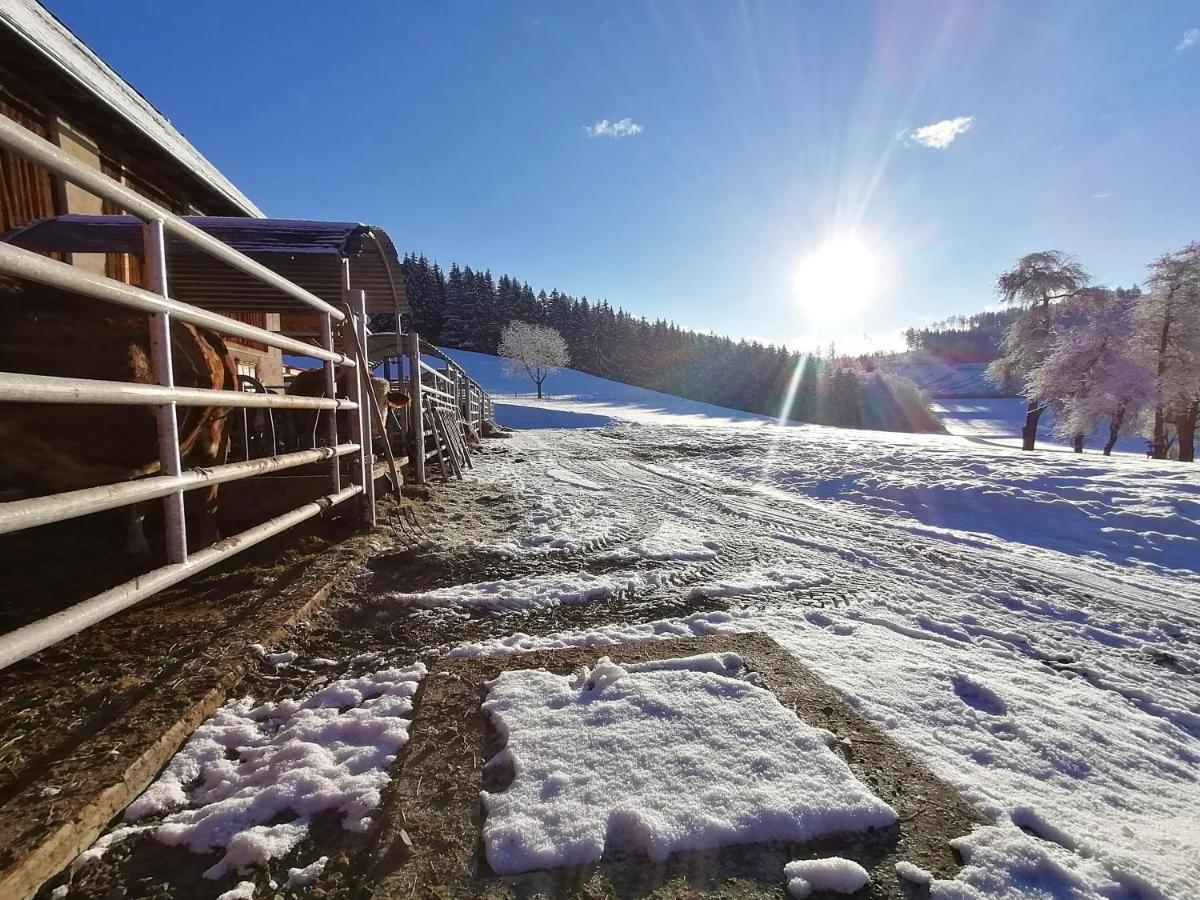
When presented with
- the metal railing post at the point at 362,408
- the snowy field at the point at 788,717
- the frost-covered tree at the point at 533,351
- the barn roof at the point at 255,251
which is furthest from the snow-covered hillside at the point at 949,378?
the metal railing post at the point at 362,408

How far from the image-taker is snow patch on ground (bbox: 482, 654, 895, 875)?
1291 mm

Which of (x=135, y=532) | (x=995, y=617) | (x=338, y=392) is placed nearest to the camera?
(x=135, y=532)

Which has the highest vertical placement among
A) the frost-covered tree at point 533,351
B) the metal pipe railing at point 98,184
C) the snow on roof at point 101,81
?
the frost-covered tree at point 533,351

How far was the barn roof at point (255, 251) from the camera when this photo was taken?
4211 mm

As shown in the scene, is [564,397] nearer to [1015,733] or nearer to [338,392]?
[338,392]

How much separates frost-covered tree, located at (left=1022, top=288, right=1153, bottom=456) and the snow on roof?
27.1 meters

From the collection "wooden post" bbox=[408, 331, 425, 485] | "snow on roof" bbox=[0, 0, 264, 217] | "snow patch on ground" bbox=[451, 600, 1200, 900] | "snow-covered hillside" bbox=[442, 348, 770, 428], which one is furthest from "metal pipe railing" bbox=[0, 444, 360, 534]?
"snow-covered hillside" bbox=[442, 348, 770, 428]

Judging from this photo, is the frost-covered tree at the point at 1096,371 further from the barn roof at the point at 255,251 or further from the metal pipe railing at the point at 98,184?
the metal pipe railing at the point at 98,184

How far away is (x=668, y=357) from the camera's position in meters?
70.5

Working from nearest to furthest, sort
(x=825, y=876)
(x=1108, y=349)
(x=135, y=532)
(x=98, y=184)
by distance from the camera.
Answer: (x=825, y=876) < (x=98, y=184) < (x=135, y=532) < (x=1108, y=349)

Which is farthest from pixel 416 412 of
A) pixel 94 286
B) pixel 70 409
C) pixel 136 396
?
pixel 94 286

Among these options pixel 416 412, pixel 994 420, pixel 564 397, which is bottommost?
pixel 994 420

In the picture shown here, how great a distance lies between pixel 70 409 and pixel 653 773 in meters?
2.93

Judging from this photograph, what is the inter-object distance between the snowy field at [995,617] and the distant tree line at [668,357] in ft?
149
